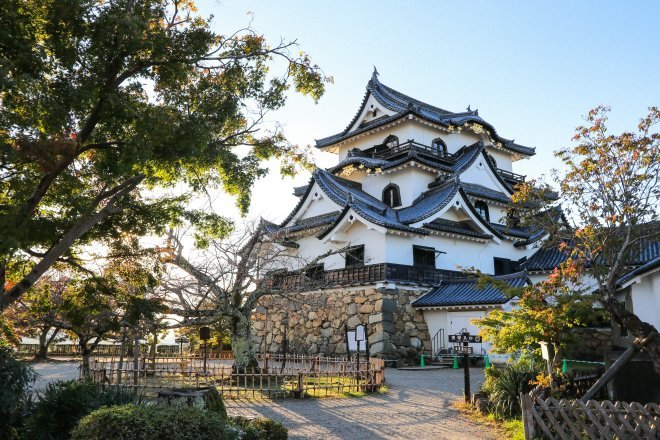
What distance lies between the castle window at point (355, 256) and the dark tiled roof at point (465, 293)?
3471 millimetres

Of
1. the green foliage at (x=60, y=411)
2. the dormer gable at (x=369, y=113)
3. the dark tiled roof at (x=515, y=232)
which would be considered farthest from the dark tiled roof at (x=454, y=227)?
the green foliage at (x=60, y=411)

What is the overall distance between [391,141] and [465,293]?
12.3 meters

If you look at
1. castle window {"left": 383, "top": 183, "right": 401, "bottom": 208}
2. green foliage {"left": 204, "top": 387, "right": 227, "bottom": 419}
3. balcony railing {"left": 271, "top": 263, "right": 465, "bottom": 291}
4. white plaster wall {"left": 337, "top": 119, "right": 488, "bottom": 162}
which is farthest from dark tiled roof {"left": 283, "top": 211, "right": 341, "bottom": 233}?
green foliage {"left": 204, "top": 387, "right": 227, "bottom": 419}

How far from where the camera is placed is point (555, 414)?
24.7ft

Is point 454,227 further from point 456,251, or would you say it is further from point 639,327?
point 639,327

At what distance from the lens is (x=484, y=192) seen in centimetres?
3119

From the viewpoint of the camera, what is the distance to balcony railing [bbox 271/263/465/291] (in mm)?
24087

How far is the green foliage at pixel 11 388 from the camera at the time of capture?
719 centimetres

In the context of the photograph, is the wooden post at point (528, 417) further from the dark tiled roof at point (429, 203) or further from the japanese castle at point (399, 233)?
the dark tiled roof at point (429, 203)

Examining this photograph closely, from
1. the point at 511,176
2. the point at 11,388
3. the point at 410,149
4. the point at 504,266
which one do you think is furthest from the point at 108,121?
the point at 511,176

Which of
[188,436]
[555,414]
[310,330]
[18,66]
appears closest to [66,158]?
[18,66]

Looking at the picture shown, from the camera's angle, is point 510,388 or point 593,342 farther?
point 593,342

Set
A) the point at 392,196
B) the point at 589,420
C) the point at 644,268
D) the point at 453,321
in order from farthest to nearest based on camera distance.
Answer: the point at 392,196, the point at 453,321, the point at 644,268, the point at 589,420

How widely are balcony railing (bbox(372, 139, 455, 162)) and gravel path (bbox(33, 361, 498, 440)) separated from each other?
16576mm
